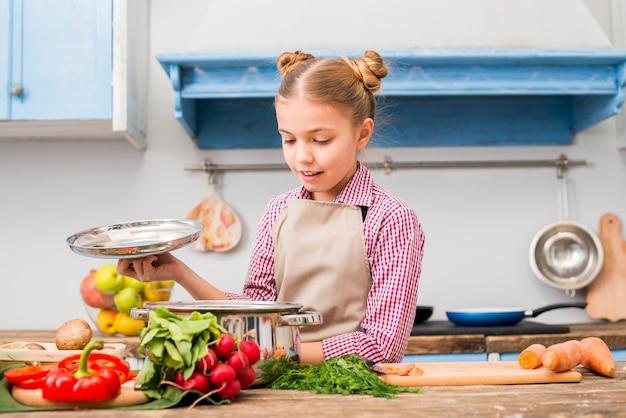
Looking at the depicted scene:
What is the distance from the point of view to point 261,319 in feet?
3.10

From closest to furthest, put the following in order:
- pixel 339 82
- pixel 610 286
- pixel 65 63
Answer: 1. pixel 339 82
2. pixel 65 63
3. pixel 610 286

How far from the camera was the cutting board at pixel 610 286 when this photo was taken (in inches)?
102

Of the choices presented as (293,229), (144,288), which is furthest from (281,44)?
(293,229)

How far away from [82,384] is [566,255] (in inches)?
84.2

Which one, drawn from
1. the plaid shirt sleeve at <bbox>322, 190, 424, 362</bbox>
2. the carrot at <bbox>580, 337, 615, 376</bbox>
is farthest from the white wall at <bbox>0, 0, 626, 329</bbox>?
the carrot at <bbox>580, 337, 615, 376</bbox>

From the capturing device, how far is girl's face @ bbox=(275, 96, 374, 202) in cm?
125

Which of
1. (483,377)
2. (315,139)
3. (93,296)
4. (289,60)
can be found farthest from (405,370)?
(93,296)

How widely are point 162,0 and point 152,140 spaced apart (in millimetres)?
525

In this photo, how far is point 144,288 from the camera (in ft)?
7.10

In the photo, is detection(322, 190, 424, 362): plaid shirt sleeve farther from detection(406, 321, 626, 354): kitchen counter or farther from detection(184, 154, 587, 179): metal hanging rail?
detection(184, 154, 587, 179): metal hanging rail

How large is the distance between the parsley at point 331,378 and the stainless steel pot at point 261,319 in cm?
2

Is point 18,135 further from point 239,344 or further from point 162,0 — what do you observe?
point 239,344

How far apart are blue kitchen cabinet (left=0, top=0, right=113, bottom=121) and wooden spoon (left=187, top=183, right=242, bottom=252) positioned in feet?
1.61

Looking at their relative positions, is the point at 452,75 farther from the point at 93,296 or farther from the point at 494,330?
the point at 93,296
